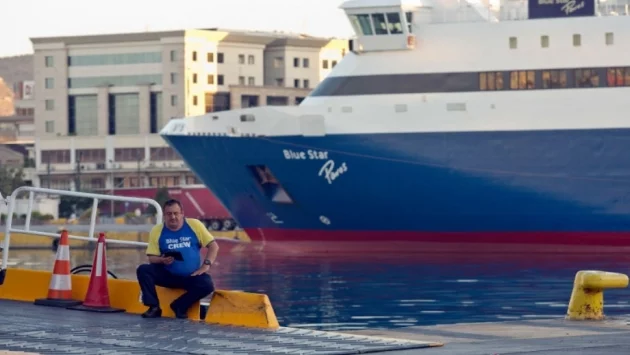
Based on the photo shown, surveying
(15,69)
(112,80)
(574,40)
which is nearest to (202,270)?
(574,40)

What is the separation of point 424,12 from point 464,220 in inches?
251

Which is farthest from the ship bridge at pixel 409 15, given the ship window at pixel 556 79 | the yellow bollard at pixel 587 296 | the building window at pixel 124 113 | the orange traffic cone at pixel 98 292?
the building window at pixel 124 113

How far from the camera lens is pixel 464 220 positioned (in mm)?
39406

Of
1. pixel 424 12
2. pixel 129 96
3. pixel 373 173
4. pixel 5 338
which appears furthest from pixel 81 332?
pixel 129 96

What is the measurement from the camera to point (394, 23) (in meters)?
41.7

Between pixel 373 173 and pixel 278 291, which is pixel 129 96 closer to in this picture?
pixel 373 173

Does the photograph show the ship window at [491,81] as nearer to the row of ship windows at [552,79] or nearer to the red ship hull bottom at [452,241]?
the row of ship windows at [552,79]

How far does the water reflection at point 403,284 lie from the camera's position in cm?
2138

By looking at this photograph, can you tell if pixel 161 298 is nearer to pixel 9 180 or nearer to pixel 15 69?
pixel 9 180

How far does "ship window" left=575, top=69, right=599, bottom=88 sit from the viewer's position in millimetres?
39656

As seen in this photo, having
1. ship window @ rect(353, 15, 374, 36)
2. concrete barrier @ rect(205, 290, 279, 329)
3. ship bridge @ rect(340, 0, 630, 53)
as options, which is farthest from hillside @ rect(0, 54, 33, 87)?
concrete barrier @ rect(205, 290, 279, 329)

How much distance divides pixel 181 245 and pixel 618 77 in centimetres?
2839

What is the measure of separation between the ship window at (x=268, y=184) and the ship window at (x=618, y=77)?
946 centimetres

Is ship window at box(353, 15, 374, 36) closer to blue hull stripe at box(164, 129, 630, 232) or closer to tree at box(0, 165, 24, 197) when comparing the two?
blue hull stripe at box(164, 129, 630, 232)
